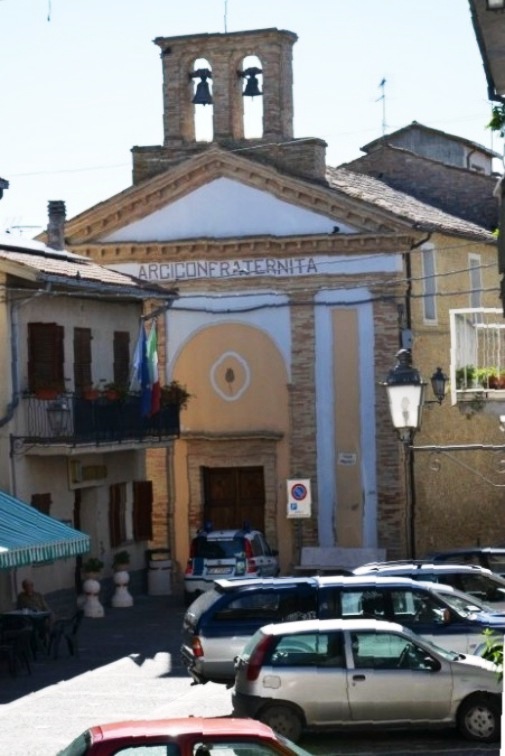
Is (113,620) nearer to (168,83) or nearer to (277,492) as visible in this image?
(277,492)

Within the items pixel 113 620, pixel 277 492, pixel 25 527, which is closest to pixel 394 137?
pixel 277 492

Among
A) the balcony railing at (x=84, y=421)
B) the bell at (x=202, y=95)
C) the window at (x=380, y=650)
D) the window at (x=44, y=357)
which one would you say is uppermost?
the bell at (x=202, y=95)

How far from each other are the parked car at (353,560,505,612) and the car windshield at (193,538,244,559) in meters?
8.87

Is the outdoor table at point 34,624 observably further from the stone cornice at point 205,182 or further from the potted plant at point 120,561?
the stone cornice at point 205,182

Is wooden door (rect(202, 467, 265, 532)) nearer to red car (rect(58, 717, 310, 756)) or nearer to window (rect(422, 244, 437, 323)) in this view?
window (rect(422, 244, 437, 323))

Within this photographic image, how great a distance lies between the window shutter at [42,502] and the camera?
33.9 m

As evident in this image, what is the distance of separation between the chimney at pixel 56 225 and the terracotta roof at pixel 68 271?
104 cm

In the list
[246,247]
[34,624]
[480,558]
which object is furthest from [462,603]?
[246,247]

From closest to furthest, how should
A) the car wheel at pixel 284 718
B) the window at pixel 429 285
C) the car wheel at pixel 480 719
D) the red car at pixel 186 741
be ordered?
the red car at pixel 186 741
the car wheel at pixel 284 718
the car wheel at pixel 480 719
the window at pixel 429 285

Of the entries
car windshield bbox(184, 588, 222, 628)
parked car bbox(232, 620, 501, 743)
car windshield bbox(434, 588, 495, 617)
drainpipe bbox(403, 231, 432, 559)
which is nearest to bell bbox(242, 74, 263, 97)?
drainpipe bbox(403, 231, 432, 559)

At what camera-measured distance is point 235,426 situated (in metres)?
42.4

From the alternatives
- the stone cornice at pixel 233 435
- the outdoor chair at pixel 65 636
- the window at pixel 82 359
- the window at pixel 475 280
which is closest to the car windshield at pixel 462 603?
the outdoor chair at pixel 65 636

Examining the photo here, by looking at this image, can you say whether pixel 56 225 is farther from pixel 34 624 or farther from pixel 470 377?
pixel 470 377

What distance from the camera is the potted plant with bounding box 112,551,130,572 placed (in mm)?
37125
